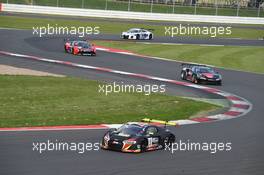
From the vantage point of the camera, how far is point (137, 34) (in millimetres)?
62188

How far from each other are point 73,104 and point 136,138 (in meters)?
9.58

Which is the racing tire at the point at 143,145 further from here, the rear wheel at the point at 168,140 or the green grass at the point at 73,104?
the green grass at the point at 73,104

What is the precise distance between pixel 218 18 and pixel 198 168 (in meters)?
60.7

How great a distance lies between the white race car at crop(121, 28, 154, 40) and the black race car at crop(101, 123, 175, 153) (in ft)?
132

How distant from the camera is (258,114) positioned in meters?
30.5

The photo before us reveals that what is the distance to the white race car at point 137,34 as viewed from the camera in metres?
62.2

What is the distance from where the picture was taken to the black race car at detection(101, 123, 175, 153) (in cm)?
2055

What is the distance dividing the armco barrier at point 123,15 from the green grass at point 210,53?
635 inches

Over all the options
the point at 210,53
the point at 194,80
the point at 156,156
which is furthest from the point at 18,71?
the point at 210,53

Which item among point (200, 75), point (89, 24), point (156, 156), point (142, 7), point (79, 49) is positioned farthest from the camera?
point (142, 7)

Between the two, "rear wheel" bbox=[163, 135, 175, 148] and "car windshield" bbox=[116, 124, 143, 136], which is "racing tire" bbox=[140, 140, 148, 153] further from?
"rear wheel" bbox=[163, 135, 175, 148]

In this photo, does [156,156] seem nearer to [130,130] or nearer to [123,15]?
[130,130]

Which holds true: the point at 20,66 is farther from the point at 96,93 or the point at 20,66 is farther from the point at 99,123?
the point at 99,123

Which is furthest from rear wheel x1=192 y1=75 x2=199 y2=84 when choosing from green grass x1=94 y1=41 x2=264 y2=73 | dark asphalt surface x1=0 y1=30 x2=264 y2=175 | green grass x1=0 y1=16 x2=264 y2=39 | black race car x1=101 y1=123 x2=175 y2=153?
green grass x1=0 y1=16 x2=264 y2=39
